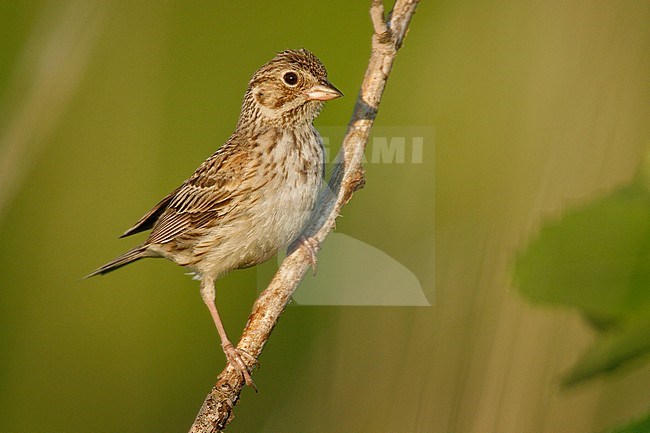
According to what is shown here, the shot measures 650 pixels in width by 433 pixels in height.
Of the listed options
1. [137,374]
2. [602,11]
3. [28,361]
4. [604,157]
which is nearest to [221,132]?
[137,374]

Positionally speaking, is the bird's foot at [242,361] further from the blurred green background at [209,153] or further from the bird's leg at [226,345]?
the blurred green background at [209,153]

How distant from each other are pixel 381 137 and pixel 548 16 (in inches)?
30.2

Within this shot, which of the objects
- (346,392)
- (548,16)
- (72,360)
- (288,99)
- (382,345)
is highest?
(548,16)

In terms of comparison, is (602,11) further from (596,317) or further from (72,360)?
(72,360)

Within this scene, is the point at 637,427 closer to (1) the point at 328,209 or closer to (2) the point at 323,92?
(1) the point at 328,209

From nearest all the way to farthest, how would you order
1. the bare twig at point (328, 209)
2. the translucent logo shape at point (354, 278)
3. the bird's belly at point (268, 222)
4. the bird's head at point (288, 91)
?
the bare twig at point (328, 209) < the bird's belly at point (268, 222) < the bird's head at point (288, 91) < the translucent logo shape at point (354, 278)

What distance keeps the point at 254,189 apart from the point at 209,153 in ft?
2.14

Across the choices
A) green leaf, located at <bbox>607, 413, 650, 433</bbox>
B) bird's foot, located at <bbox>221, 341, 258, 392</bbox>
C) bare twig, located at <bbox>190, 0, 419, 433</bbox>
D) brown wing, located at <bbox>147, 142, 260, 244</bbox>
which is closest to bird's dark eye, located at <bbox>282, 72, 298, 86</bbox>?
brown wing, located at <bbox>147, 142, 260, 244</bbox>

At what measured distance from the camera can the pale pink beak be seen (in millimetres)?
2240

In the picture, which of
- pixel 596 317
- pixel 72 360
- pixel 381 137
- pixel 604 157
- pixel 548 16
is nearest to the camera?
pixel 596 317

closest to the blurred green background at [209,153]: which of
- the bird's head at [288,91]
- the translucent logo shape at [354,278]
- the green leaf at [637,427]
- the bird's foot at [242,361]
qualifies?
the translucent logo shape at [354,278]

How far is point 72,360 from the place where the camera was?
10.4ft

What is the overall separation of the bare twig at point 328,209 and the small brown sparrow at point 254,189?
0.12 metres

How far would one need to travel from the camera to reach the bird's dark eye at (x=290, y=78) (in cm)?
231
